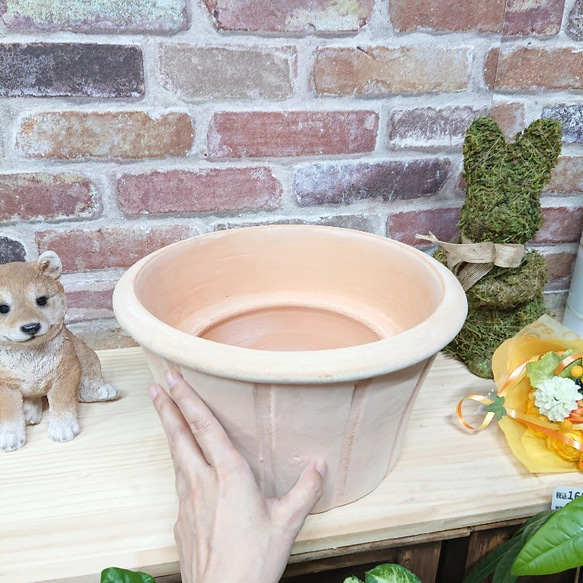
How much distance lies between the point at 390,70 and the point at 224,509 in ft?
1.90

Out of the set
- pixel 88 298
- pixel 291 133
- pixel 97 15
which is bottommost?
pixel 88 298

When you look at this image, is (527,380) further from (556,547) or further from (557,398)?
(556,547)

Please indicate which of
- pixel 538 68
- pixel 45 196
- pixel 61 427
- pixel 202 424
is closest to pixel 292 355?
pixel 202 424

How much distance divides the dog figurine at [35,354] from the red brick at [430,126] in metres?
0.48

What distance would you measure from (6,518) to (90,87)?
0.49m

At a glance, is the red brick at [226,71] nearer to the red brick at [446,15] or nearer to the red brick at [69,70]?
the red brick at [69,70]

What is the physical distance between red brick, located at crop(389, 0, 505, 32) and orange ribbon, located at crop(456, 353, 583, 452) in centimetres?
45

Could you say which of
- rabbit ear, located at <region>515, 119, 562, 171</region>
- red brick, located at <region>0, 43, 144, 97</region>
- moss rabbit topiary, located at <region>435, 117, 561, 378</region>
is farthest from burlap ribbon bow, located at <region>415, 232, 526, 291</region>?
red brick, located at <region>0, 43, 144, 97</region>

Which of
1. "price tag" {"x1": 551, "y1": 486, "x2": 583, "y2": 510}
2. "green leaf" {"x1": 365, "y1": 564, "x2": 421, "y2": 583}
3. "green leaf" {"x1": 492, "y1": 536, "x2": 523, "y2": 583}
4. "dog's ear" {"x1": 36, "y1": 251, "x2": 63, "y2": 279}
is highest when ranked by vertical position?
"dog's ear" {"x1": 36, "y1": 251, "x2": 63, "y2": 279}

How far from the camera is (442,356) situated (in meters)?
0.75

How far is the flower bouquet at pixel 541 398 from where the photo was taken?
551mm

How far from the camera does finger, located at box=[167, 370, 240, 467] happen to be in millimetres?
426

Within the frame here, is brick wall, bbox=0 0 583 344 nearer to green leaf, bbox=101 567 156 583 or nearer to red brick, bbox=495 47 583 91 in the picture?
red brick, bbox=495 47 583 91

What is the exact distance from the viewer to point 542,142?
609mm
